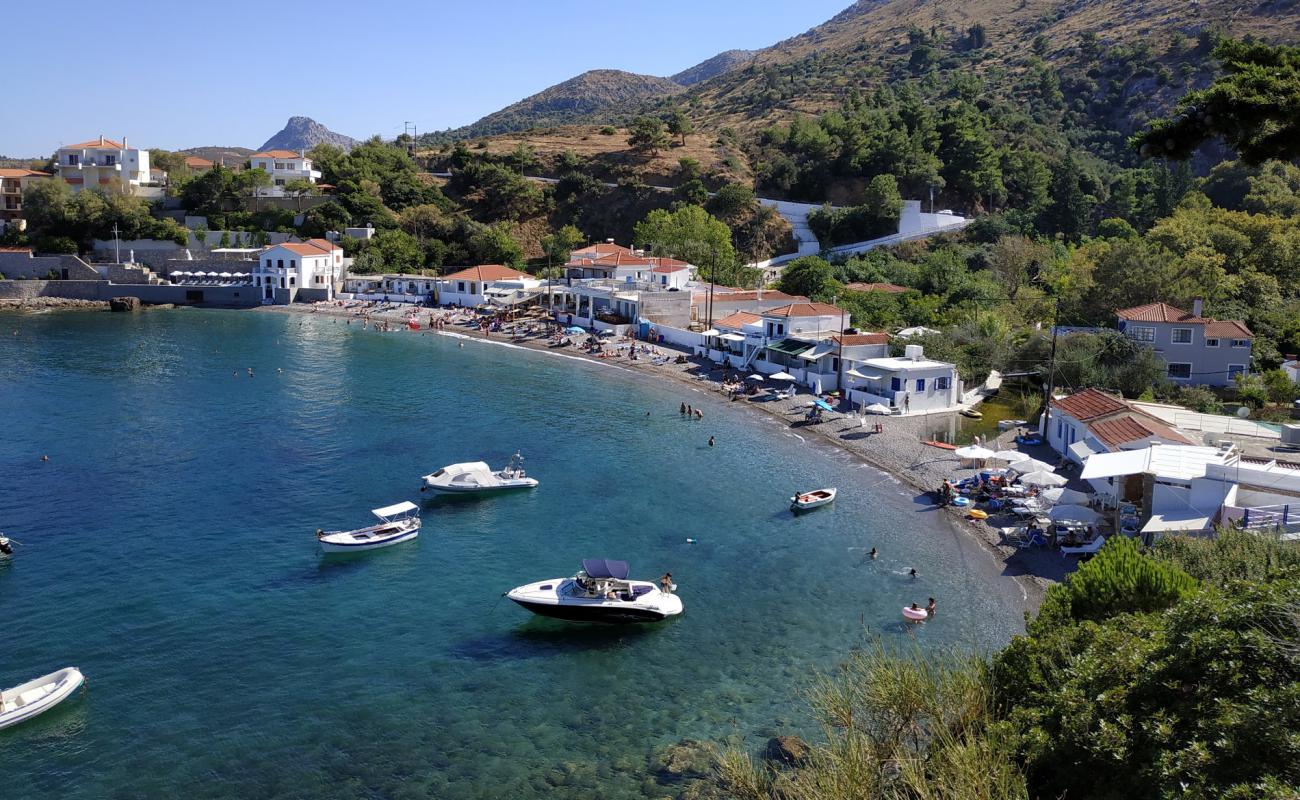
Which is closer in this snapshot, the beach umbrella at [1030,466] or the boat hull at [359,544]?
the boat hull at [359,544]

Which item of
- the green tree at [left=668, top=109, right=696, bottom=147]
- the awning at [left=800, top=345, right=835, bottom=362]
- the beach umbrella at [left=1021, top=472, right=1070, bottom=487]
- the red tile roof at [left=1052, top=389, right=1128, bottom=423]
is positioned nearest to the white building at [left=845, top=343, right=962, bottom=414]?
the awning at [left=800, top=345, right=835, bottom=362]

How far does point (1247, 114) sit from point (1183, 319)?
3550 cm

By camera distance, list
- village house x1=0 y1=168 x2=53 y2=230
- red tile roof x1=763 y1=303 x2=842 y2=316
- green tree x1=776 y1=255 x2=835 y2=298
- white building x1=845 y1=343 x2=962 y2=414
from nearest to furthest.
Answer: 1. white building x1=845 y1=343 x2=962 y2=414
2. red tile roof x1=763 y1=303 x2=842 y2=316
3. green tree x1=776 y1=255 x2=835 y2=298
4. village house x1=0 y1=168 x2=53 y2=230

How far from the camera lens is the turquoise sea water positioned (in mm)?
18188

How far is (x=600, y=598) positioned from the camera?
76.9 feet

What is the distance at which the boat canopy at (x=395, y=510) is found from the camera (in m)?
29.4

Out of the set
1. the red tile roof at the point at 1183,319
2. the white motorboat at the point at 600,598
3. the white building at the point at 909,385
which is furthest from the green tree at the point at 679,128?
the white motorboat at the point at 600,598

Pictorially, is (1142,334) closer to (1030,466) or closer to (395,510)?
(1030,466)

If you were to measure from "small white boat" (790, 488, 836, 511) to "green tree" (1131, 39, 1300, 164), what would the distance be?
61.4 ft

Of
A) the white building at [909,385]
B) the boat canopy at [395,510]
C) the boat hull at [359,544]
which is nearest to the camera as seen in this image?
the boat hull at [359,544]

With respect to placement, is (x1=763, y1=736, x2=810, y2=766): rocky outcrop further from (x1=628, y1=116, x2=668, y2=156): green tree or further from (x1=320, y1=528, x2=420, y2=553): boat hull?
(x1=628, y1=116, x2=668, y2=156): green tree

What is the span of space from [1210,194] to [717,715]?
268ft

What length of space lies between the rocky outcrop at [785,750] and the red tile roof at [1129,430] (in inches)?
761

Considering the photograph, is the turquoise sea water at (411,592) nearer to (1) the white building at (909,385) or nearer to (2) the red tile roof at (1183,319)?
(1) the white building at (909,385)
